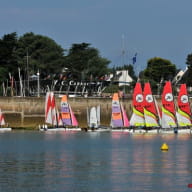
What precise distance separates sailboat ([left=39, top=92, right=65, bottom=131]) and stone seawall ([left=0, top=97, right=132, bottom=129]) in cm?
456

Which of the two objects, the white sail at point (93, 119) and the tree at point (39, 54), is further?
the tree at point (39, 54)

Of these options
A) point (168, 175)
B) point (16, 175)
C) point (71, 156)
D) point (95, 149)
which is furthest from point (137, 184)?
point (95, 149)

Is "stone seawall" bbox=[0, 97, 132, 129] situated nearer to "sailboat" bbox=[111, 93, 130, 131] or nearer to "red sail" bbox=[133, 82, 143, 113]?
"sailboat" bbox=[111, 93, 130, 131]

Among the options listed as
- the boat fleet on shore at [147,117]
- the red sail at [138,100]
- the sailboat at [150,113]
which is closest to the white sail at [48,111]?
the boat fleet on shore at [147,117]

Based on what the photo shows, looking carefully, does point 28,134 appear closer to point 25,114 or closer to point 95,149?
point 25,114

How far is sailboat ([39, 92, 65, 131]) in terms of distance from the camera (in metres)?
130

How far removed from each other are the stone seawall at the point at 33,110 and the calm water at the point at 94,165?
3545 centimetres

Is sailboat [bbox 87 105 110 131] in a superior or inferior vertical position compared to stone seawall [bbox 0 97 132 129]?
inferior

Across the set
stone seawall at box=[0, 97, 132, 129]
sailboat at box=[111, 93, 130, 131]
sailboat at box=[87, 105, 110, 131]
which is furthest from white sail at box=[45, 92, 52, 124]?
sailboat at box=[111, 93, 130, 131]

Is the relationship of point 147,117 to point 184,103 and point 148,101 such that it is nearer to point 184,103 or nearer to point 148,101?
point 148,101

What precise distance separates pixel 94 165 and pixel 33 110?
238ft

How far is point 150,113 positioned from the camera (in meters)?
A: 119

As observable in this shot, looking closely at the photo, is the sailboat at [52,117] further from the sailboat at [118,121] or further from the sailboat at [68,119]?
the sailboat at [118,121]

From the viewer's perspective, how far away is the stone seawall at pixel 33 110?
5482 inches
